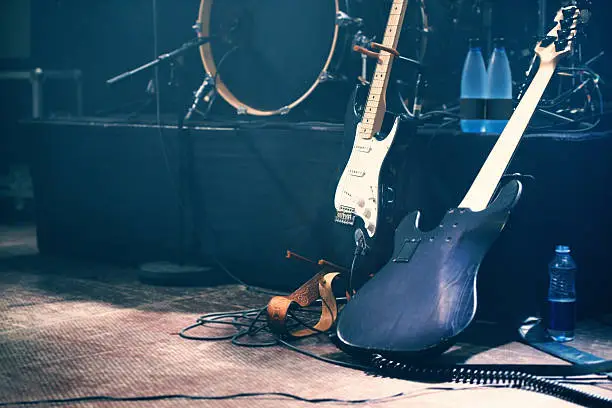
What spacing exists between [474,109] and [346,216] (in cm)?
63

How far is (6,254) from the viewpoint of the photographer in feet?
15.9

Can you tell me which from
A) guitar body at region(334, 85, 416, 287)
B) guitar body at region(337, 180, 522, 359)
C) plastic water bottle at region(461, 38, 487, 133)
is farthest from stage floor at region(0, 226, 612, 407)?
plastic water bottle at region(461, 38, 487, 133)

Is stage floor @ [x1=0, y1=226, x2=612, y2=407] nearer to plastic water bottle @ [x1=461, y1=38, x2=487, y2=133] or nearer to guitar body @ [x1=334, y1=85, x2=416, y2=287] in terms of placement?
guitar body @ [x1=334, y1=85, x2=416, y2=287]

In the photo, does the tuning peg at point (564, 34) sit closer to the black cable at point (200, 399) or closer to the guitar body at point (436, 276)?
the guitar body at point (436, 276)

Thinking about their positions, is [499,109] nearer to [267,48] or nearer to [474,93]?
[474,93]

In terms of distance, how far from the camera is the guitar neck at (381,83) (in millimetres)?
3381

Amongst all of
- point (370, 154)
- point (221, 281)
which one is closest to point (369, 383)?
point (370, 154)


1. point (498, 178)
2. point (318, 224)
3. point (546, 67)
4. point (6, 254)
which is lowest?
point (6, 254)

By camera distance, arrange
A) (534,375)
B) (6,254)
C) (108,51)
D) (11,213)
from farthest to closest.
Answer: (11,213) → (108,51) → (6,254) → (534,375)

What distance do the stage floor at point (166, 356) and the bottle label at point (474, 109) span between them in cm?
77

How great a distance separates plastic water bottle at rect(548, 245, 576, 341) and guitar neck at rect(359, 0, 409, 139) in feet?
2.61

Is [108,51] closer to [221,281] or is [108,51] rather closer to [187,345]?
[221,281]

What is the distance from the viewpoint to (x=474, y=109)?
11.3 feet

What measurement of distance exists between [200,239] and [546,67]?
1.82m
